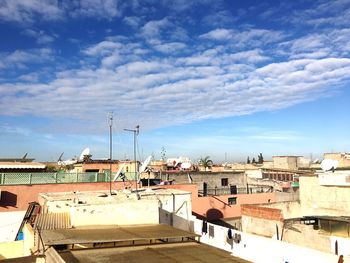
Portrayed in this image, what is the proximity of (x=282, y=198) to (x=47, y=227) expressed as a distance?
26802mm

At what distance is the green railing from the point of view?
944 inches

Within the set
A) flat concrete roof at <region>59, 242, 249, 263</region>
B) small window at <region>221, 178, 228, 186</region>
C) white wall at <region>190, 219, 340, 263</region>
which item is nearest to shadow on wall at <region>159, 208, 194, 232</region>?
white wall at <region>190, 219, 340, 263</region>

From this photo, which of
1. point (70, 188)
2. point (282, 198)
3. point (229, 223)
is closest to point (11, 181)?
point (70, 188)

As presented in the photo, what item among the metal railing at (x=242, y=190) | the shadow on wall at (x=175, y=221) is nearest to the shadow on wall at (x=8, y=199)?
the shadow on wall at (x=175, y=221)

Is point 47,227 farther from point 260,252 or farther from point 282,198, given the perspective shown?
point 282,198

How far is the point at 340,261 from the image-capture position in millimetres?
11883

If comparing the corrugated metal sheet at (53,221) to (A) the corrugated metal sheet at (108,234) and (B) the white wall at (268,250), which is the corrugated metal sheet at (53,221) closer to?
(A) the corrugated metal sheet at (108,234)

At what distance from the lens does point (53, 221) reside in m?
16.0

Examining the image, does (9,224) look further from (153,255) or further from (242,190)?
(242,190)

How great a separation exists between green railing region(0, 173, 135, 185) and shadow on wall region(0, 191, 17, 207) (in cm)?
83

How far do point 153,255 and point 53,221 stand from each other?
604 cm

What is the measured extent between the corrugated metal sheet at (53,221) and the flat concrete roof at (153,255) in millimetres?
3090

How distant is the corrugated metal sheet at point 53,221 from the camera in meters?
15.2

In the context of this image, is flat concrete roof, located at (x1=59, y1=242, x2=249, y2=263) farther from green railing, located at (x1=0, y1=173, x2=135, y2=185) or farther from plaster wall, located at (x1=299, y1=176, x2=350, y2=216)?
plaster wall, located at (x1=299, y1=176, x2=350, y2=216)
